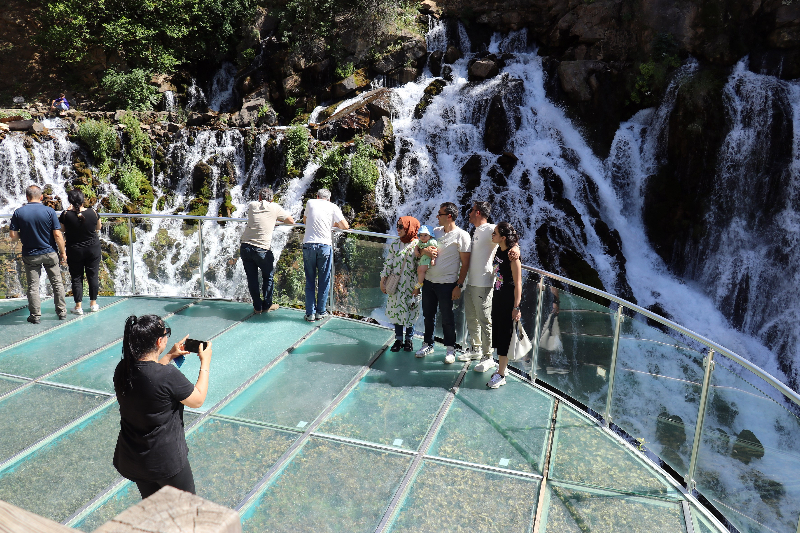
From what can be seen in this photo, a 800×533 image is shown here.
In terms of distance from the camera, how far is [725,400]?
12.6 feet

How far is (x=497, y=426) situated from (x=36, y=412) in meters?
4.02

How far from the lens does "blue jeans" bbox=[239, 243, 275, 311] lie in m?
7.38

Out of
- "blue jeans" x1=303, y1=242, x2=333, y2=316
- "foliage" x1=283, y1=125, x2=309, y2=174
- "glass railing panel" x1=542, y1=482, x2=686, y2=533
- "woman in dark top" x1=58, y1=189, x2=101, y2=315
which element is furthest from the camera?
"foliage" x1=283, y1=125, x2=309, y2=174

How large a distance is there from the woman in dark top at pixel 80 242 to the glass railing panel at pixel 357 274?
295 centimetres

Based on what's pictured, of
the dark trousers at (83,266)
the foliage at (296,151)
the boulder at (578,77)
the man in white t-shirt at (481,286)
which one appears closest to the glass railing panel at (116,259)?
the dark trousers at (83,266)

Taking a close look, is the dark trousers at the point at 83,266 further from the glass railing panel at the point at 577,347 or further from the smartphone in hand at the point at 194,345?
the glass railing panel at the point at 577,347

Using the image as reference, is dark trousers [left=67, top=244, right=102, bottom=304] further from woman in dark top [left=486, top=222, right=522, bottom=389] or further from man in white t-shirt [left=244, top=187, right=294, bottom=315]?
woman in dark top [left=486, top=222, right=522, bottom=389]

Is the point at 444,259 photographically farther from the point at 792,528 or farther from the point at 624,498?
the point at 792,528

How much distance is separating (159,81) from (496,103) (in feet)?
43.7

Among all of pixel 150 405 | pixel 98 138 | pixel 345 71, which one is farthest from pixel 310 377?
pixel 345 71

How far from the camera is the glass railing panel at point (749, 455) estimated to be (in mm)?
3277

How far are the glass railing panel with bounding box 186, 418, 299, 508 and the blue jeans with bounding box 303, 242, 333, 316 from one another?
2.61m

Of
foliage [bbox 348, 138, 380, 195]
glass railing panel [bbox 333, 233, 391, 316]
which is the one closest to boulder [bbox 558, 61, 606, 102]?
foliage [bbox 348, 138, 380, 195]

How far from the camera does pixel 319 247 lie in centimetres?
730
